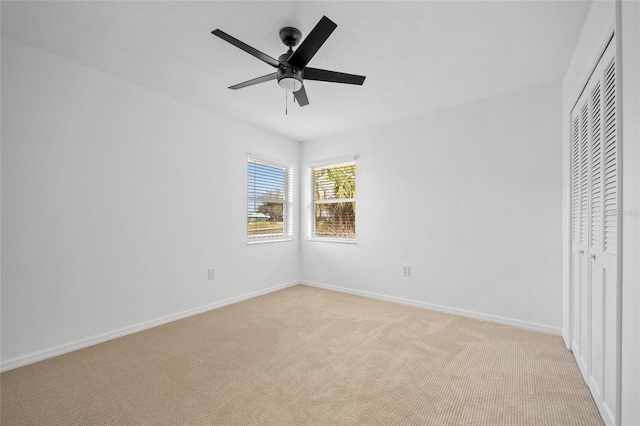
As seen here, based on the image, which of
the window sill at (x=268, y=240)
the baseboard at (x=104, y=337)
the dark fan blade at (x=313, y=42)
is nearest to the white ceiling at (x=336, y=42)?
the dark fan blade at (x=313, y=42)

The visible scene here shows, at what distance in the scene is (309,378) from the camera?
2068 millimetres

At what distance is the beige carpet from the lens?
1.69 meters

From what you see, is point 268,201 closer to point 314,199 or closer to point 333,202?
point 314,199

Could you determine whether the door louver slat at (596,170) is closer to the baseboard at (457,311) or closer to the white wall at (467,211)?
the white wall at (467,211)

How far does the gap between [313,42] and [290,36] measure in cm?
38

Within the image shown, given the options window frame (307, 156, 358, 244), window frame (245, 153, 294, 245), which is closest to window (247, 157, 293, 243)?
window frame (245, 153, 294, 245)

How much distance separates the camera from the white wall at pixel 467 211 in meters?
2.99

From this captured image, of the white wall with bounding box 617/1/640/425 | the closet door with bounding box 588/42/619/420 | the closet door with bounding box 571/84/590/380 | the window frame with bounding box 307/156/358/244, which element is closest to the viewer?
the white wall with bounding box 617/1/640/425

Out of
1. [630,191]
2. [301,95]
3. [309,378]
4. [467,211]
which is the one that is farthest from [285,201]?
[630,191]

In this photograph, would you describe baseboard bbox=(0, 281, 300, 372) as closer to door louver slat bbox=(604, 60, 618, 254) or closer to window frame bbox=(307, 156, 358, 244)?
window frame bbox=(307, 156, 358, 244)

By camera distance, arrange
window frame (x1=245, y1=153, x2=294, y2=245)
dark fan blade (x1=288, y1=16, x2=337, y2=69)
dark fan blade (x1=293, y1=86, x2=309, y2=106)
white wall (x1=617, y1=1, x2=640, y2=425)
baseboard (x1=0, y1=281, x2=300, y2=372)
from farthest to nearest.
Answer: window frame (x1=245, y1=153, x2=294, y2=245)
dark fan blade (x1=293, y1=86, x2=309, y2=106)
baseboard (x1=0, y1=281, x2=300, y2=372)
dark fan blade (x1=288, y1=16, x2=337, y2=69)
white wall (x1=617, y1=1, x2=640, y2=425)

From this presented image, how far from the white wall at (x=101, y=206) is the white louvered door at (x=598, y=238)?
11.6 ft

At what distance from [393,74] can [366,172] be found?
1712 mm

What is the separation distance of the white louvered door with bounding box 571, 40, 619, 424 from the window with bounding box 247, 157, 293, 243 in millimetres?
3553
